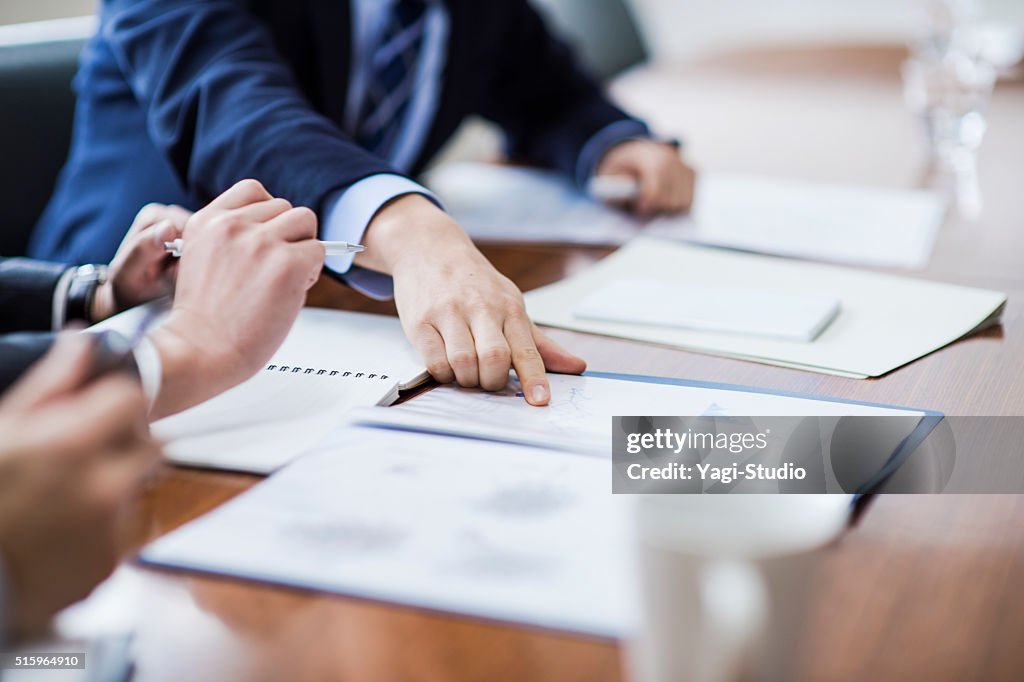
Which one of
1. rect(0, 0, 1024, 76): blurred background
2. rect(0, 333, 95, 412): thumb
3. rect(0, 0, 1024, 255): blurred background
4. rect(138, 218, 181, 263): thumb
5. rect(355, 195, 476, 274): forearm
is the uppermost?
rect(0, 333, 95, 412): thumb

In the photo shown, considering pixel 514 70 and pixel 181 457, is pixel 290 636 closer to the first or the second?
pixel 181 457

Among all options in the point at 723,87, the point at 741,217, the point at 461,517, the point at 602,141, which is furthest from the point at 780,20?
the point at 461,517

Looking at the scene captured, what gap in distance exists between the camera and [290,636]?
393mm

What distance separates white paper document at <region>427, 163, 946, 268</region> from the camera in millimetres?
1028

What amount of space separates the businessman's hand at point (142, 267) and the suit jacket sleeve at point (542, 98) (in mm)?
703

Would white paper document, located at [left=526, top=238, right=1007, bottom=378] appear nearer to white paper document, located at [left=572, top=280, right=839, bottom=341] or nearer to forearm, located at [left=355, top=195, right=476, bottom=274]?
white paper document, located at [left=572, top=280, right=839, bottom=341]

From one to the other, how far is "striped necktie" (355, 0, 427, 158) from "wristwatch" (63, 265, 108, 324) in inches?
18.8

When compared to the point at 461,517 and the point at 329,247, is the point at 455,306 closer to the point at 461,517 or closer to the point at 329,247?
the point at 329,247

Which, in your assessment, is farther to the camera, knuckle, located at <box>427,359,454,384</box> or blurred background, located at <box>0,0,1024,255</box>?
blurred background, located at <box>0,0,1024,255</box>

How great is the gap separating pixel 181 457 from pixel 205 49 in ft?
1.66

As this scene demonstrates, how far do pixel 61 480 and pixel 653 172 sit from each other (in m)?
0.96

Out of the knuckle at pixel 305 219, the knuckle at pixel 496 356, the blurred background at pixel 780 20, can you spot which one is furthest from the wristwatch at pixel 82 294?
the blurred background at pixel 780 20
